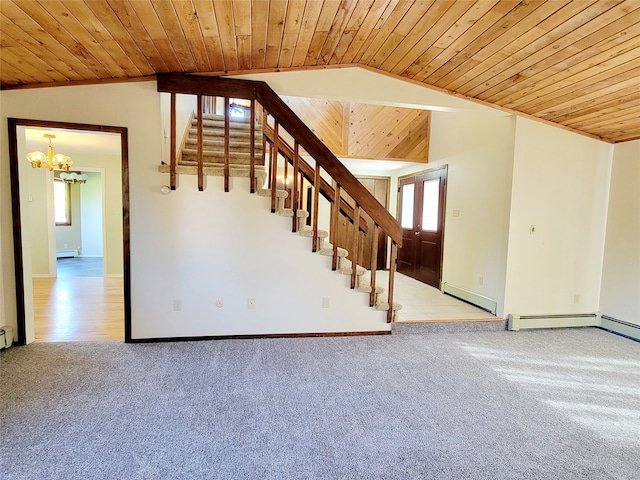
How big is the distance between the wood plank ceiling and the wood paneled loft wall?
A: 6.96ft

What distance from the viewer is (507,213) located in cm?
381

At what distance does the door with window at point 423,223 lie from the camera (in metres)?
5.43

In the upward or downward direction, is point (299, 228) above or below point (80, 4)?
below

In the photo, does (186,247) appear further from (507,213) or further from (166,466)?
(507,213)

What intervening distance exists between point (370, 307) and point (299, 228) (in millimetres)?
1180

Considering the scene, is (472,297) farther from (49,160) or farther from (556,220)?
(49,160)

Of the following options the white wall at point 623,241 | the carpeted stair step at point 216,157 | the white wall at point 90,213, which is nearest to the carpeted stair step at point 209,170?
the carpeted stair step at point 216,157

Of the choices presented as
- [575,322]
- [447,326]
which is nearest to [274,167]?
[447,326]

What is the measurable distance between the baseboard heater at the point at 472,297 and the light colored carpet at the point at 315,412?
34.5 inches

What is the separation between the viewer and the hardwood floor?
336 cm

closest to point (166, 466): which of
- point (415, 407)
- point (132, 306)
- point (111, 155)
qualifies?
point (415, 407)

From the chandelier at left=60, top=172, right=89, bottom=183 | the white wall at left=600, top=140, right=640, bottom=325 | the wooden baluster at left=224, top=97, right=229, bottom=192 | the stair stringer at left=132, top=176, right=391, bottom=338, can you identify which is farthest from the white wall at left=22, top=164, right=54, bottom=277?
the white wall at left=600, top=140, right=640, bottom=325

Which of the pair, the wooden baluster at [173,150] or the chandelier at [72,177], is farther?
the chandelier at [72,177]

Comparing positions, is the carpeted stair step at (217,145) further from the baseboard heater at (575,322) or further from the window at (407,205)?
the baseboard heater at (575,322)
